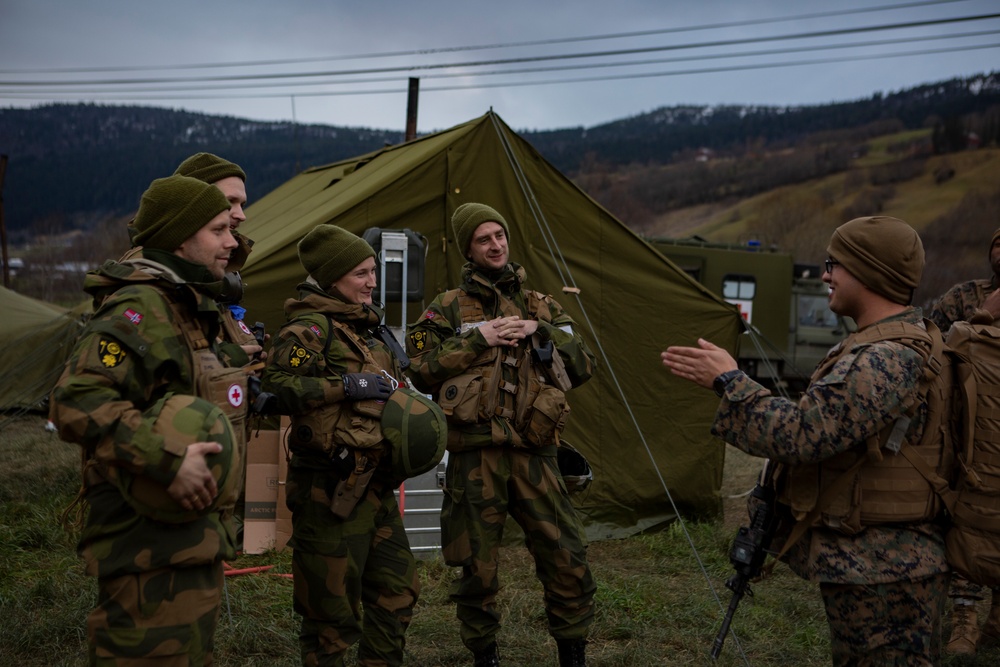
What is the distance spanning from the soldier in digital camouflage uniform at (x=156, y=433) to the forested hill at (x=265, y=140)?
69377mm

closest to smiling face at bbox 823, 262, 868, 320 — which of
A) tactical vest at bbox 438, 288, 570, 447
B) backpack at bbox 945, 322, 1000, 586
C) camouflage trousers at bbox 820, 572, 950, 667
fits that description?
backpack at bbox 945, 322, 1000, 586

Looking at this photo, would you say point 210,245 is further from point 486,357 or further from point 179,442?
point 486,357

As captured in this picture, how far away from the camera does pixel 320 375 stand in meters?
3.02

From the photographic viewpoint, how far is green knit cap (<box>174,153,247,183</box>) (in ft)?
9.94

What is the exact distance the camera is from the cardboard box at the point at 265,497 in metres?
5.00

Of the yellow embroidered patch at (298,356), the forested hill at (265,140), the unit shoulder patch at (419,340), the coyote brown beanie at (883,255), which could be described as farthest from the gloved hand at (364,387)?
the forested hill at (265,140)

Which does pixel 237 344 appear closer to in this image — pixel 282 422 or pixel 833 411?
pixel 833 411

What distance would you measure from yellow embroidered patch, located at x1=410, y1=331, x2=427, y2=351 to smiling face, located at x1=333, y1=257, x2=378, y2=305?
1.63ft

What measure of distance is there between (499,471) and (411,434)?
727mm

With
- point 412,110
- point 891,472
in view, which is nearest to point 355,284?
point 891,472

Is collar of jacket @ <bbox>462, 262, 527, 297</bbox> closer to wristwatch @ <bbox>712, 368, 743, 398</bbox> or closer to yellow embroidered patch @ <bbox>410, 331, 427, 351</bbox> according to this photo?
yellow embroidered patch @ <bbox>410, 331, 427, 351</bbox>

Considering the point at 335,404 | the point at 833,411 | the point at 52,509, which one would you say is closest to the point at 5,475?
the point at 52,509

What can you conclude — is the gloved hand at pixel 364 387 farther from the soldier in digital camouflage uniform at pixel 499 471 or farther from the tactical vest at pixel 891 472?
the tactical vest at pixel 891 472

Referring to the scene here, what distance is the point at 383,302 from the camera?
186 inches
